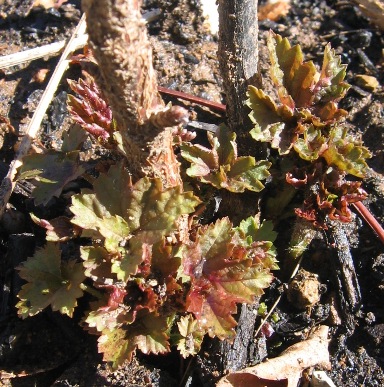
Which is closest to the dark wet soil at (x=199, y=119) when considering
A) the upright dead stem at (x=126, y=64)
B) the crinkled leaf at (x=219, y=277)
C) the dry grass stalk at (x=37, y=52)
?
the dry grass stalk at (x=37, y=52)

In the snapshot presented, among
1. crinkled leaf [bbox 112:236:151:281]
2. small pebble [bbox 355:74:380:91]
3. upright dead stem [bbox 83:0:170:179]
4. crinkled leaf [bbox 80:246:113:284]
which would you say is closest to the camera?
upright dead stem [bbox 83:0:170:179]

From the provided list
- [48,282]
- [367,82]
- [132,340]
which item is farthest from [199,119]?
[132,340]

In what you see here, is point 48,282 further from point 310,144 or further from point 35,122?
point 310,144

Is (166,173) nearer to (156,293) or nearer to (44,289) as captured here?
(156,293)

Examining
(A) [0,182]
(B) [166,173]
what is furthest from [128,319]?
(A) [0,182]

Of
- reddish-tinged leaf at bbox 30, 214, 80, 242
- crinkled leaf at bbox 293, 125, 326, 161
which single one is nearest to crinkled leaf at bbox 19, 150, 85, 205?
reddish-tinged leaf at bbox 30, 214, 80, 242

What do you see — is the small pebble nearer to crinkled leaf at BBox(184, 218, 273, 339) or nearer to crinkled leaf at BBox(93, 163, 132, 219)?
crinkled leaf at BBox(184, 218, 273, 339)

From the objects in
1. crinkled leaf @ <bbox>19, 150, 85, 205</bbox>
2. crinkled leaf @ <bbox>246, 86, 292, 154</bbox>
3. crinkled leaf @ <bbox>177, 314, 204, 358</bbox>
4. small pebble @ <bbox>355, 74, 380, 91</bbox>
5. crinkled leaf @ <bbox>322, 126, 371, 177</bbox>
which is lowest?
crinkled leaf @ <bbox>177, 314, 204, 358</bbox>

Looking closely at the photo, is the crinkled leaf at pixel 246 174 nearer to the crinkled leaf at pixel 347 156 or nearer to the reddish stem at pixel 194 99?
the crinkled leaf at pixel 347 156
